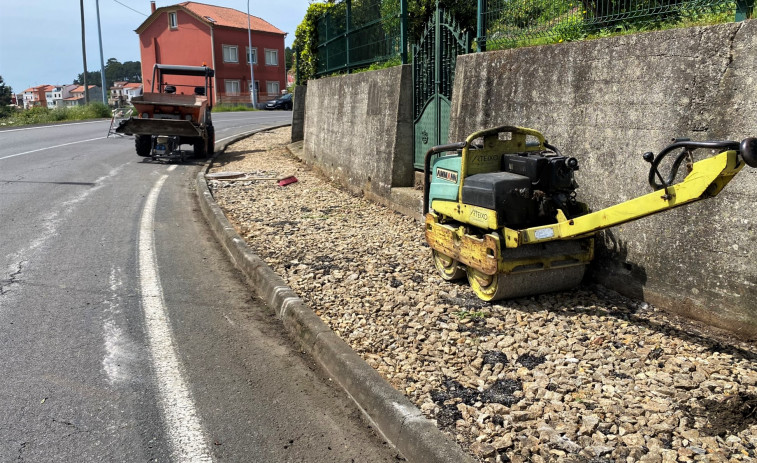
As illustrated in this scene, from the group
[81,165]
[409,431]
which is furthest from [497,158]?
[81,165]

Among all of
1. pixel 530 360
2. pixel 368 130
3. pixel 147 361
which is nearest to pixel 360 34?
pixel 368 130

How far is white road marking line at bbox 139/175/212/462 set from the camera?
311cm

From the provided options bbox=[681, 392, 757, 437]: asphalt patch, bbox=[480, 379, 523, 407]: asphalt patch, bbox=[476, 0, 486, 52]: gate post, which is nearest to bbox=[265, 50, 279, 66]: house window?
bbox=[476, 0, 486, 52]: gate post

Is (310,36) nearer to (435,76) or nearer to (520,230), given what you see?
(435,76)

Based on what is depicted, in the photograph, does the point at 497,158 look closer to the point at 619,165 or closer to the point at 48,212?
the point at 619,165

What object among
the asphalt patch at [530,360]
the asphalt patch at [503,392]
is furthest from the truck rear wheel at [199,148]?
the asphalt patch at [503,392]

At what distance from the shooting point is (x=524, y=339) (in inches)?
165

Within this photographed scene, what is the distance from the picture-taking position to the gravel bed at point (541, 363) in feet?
9.83

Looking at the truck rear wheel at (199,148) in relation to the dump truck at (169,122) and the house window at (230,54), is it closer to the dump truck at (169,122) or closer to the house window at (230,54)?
the dump truck at (169,122)

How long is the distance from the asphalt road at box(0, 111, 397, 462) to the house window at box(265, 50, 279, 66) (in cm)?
5315

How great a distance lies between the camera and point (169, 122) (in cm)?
1407

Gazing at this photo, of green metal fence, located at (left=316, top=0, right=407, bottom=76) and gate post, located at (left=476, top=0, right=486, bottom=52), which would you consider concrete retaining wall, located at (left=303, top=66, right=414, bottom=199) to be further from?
gate post, located at (left=476, top=0, right=486, bottom=52)

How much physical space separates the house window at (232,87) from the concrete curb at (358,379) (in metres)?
51.8

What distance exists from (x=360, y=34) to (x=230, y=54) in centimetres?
4728
